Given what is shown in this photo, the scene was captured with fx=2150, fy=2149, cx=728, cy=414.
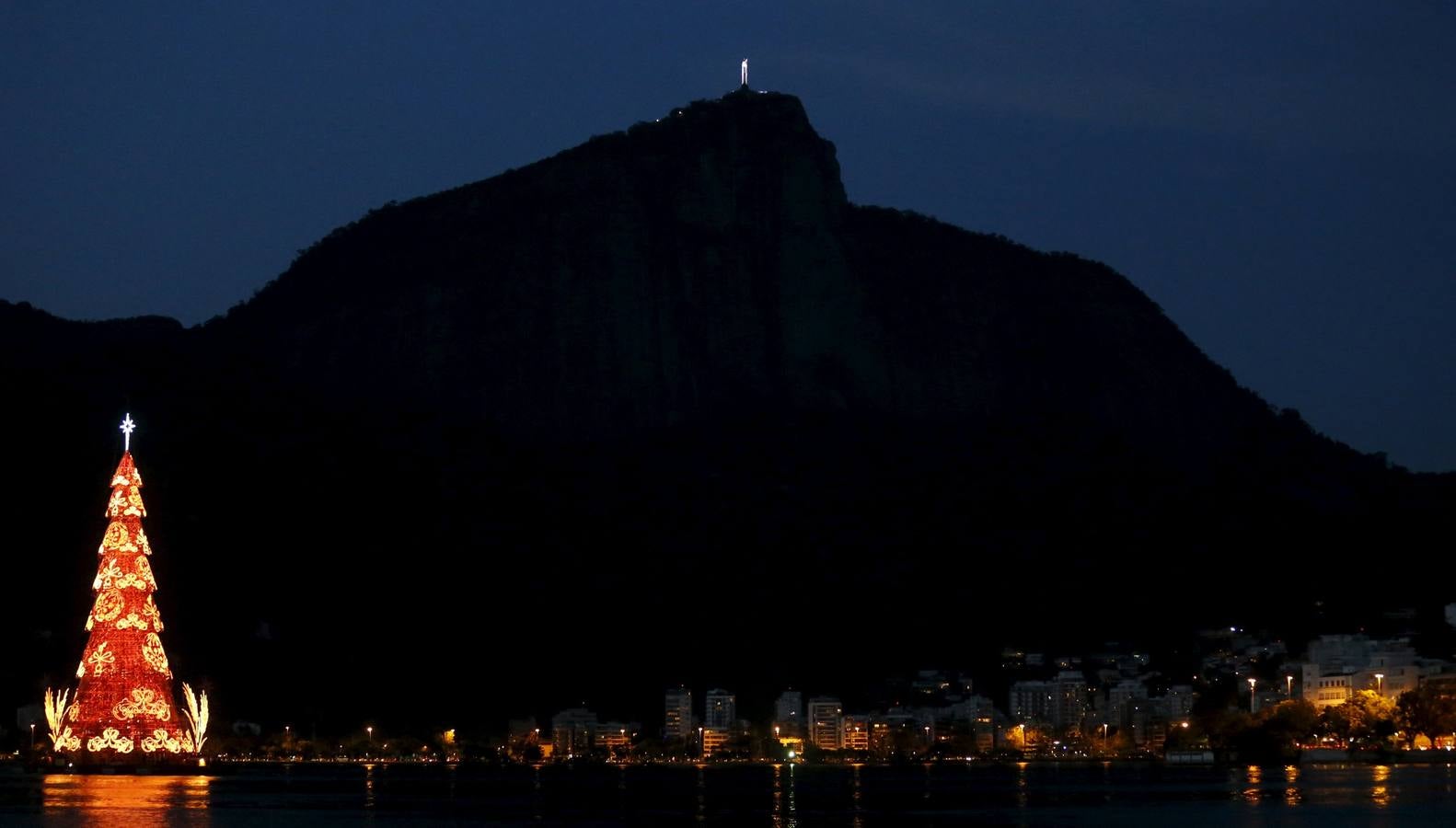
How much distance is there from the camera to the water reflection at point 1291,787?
262ft

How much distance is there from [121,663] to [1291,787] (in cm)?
4950

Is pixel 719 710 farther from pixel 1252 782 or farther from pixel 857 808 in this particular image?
pixel 857 808

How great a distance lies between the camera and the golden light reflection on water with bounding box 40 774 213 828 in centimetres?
6272

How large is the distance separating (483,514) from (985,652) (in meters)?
39.1

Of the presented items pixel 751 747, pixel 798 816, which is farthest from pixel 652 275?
pixel 798 816

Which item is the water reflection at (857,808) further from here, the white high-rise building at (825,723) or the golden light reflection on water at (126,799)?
the white high-rise building at (825,723)

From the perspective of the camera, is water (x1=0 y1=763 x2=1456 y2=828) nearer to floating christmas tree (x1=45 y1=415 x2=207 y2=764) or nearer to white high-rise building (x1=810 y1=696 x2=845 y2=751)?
floating christmas tree (x1=45 y1=415 x2=207 y2=764)

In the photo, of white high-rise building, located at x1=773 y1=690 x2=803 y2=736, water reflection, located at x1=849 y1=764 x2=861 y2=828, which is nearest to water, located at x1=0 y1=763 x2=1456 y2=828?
water reflection, located at x1=849 y1=764 x2=861 y2=828

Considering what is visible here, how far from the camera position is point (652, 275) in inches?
7416

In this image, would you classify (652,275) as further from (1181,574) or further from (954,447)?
(1181,574)

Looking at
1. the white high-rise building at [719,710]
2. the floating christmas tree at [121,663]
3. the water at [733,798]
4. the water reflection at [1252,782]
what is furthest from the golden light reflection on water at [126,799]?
the white high-rise building at [719,710]

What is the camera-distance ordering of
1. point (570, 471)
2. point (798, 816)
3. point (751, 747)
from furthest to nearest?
1. point (570, 471)
2. point (751, 747)
3. point (798, 816)

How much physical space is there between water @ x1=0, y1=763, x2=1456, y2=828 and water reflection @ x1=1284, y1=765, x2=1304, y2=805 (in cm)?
11

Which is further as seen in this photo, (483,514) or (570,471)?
(570,471)
